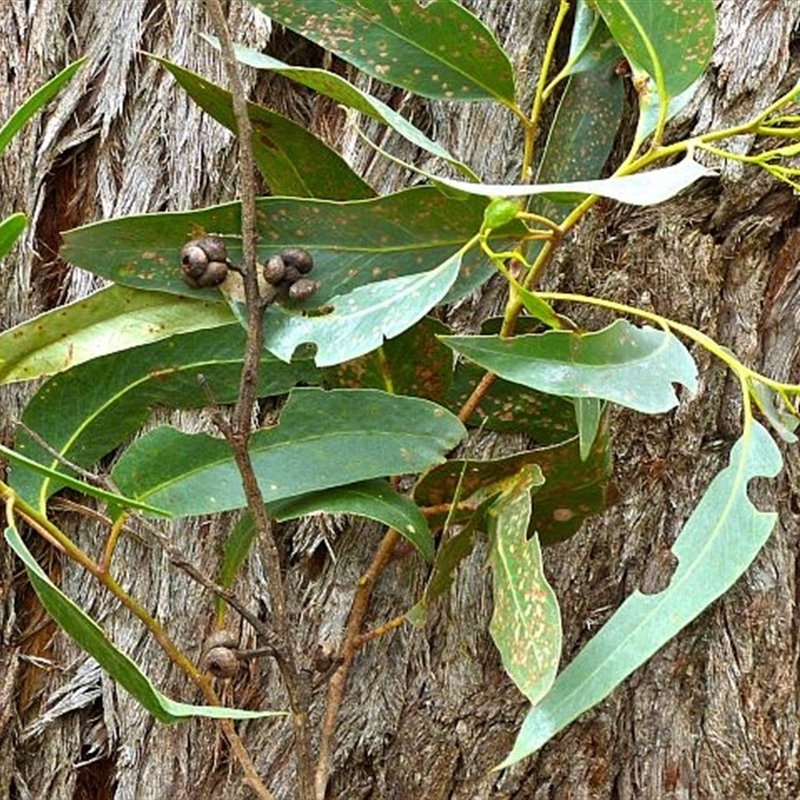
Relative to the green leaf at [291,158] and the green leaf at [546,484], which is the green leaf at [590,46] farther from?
the green leaf at [546,484]

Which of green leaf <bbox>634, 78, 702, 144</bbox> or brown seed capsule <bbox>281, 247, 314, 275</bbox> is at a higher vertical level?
green leaf <bbox>634, 78, 702, 144</bbox>

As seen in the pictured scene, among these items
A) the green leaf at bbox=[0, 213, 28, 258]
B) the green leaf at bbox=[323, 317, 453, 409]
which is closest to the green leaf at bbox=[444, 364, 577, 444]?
the green leaf at bbox=[323, 317, 453, 409]

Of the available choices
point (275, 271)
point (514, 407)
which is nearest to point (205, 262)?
point (275, 271)

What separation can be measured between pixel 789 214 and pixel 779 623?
14.4 inches

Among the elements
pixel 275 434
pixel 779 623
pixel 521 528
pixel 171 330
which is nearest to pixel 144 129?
pixel 171 330

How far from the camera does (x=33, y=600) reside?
1109 mm

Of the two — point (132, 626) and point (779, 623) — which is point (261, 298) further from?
point (779, 623)

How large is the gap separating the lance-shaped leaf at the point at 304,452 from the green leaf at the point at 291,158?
0.66ft

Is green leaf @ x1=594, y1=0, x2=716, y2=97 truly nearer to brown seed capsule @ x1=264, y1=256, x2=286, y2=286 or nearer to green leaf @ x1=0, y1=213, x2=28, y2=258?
brown seed capsule @ x1=264, y1=256, x2=286, y2=286

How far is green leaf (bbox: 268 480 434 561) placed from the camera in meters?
0.91

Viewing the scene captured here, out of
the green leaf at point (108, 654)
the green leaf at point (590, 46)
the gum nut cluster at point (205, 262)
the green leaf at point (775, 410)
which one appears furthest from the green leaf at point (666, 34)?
the green leaf at point (108, 654)

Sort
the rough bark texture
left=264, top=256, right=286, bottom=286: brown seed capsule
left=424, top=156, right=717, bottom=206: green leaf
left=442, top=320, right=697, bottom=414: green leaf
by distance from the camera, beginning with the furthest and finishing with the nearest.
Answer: the rough bark texture
left=264, top=256, right=286, bottom=286: brown seed capsule
left=442, top=320, right=697, bottom=414: green leaf
left=424, top=156, right=717, bottom=206: green leaf

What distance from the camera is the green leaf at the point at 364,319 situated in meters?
0.81

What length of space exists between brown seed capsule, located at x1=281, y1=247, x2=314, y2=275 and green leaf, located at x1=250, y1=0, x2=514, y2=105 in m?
0.17
